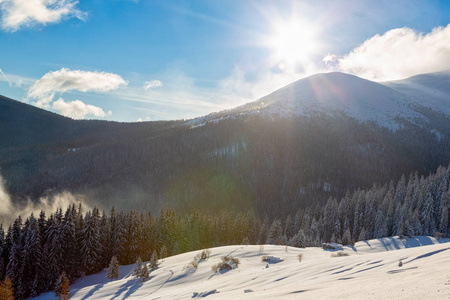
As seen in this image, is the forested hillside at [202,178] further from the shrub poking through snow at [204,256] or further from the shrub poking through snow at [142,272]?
the shrub poking through snow at [142,272]

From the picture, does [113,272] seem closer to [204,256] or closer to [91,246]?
[91,246]

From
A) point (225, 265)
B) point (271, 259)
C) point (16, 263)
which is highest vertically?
point (225, 265)

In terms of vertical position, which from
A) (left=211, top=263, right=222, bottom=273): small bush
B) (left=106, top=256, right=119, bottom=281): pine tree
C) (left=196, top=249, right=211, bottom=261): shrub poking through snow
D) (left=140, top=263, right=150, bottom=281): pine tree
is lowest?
(left=106, top=256, right=119, bottom=281): pine tree

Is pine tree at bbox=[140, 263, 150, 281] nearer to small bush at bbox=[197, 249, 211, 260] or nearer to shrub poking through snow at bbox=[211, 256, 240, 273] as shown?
small bush at bbox=[197, 249, 211, 260]

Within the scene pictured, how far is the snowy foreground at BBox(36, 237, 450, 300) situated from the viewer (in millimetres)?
12727

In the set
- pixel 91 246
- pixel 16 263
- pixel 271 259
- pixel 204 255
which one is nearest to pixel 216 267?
pixel 204 255

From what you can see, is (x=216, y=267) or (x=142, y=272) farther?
(x=142, y=272)

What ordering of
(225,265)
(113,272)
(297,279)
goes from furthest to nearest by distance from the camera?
(113,272)
(225,265)
(297,279)

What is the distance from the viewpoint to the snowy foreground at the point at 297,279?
1273cm

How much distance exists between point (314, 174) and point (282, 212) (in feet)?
165

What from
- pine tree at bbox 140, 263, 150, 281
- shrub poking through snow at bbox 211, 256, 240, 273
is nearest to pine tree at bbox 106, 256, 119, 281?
pine tree at bbox 140, 263, 150, 281

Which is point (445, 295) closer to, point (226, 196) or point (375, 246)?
point (375, 246)

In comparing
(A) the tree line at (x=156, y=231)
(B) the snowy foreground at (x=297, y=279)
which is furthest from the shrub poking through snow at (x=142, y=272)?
(A) the tree line at (x=156, y=231)

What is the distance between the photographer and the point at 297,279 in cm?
2094
